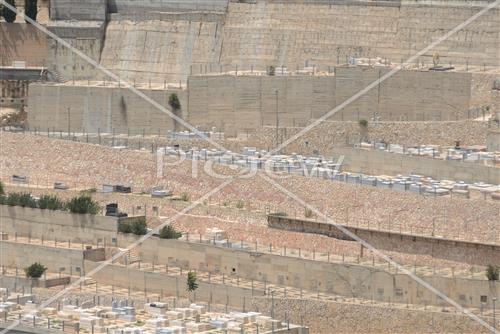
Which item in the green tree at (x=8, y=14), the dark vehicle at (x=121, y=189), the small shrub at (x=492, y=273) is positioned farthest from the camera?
the green tree at (x=8, y=14)

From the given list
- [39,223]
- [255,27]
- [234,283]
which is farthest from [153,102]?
[234,283]

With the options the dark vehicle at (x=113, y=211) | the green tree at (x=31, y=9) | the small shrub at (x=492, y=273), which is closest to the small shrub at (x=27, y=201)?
the dark vehicle at (x=113, y=211)

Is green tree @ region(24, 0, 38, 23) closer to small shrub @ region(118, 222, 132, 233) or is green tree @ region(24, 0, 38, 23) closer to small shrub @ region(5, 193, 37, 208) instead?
small shrub @ region(5, 193, 37, 208)

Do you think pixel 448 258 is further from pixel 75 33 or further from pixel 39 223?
pixel 75 33

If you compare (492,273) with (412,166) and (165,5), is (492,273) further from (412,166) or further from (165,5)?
(165,5)

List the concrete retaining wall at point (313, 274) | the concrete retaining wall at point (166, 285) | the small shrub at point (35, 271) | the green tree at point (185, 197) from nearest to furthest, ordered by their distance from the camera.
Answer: the concrete retaining wall at point (313, 274) < the concrete retaining wall at point (166, 285) < the small shrub at point (35, 271) < the green tree at point (185, 197)

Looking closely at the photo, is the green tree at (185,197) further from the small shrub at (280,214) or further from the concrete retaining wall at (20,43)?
the concrete retaining wall at (20,43)

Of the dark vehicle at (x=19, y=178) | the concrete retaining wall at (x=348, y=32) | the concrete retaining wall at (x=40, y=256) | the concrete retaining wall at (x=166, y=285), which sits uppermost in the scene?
the concrete retaining wall at (x=348, y=32)

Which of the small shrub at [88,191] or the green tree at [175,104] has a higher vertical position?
the green tree at [175,104]

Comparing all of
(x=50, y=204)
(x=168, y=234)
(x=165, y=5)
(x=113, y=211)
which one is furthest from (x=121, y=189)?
(x=165, y=5)
